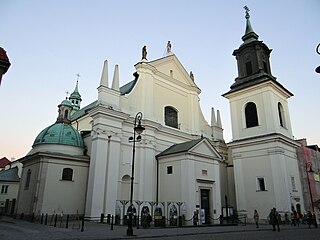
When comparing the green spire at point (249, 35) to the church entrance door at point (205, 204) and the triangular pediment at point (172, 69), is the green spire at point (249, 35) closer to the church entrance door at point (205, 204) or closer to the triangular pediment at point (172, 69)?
the triangular pediment at point (172, 69)

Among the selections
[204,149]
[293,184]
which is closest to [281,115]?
[293,184]

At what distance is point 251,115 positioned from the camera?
30781 mm

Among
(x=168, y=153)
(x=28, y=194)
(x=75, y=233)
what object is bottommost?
(x=75, y=233)

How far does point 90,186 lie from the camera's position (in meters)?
21.8

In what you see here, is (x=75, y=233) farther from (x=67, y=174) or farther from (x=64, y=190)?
(x=67, y=174)

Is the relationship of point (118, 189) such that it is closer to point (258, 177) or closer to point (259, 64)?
point (258, 177)

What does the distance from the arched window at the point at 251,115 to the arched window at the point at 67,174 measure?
19114 mm

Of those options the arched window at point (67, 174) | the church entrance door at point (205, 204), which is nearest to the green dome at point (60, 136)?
the arched window at point (67, 174)

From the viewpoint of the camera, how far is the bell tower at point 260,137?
26734 millimetres

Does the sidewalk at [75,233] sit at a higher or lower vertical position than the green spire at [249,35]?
lower

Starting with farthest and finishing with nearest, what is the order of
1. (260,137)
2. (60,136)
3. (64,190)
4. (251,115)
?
(251,115) < (260,137) < (60,136) < (64,190)

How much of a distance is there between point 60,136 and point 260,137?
19.7 metres

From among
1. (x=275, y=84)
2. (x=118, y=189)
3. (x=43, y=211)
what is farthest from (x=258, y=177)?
(x=43, y=211)

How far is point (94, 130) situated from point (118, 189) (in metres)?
5.37
